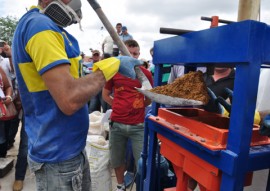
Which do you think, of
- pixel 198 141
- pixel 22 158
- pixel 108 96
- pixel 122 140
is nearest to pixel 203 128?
pixel 198 141

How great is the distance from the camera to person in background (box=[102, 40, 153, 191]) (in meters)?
2.93

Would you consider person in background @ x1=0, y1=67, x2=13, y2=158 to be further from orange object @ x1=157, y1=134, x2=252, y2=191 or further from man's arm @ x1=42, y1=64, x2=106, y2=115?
orange object @ x1=157, y1=134, x2=252, y2=191

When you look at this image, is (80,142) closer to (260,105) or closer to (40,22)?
(40,22)

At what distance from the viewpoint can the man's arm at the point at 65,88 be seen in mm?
1170

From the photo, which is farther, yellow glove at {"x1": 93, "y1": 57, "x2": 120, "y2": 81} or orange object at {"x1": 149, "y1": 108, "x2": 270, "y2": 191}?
yellow glove at {"x1": 93, "y1": 57, "x2": 120, "y2": 81}

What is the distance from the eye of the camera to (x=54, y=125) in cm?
134

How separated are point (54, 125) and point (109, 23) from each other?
807mm

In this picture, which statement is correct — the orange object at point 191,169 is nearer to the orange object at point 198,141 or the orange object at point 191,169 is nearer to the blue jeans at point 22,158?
the orange object at point 198,141

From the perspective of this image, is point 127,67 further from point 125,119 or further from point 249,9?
point 249,9

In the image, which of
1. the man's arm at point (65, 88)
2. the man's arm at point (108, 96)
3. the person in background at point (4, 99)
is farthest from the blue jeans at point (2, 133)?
the man's arm at point (65, 88)

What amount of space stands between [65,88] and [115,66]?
388 mm

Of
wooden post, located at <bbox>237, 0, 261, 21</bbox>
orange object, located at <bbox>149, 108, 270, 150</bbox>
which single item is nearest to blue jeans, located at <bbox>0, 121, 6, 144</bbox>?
orange object, located at <bbox>149, 108, 270, 150</bbox>

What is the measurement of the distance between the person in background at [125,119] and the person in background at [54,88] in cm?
143

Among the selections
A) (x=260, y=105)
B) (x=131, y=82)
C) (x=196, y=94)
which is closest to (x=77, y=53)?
(x=196, y=94)
